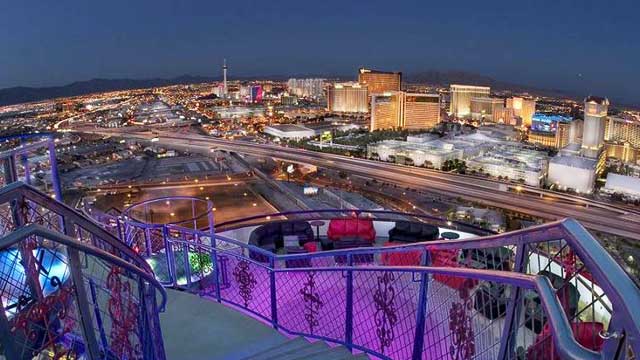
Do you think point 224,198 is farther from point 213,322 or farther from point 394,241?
point 213,322

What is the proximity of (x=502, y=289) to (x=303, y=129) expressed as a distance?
27908mm

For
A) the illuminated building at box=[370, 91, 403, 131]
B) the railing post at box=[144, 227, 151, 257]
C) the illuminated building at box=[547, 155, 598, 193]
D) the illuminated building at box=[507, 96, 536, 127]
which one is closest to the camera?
the railing post at box=[144, 227, 151, 257]

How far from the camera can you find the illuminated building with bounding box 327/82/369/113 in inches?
1658

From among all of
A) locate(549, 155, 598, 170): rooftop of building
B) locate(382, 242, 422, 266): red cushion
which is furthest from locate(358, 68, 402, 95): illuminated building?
locate(382, 242, 422, 266): red cushion

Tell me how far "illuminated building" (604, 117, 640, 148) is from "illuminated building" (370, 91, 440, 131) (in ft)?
35.4

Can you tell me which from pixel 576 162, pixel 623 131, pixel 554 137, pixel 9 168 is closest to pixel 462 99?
pixel 554 137

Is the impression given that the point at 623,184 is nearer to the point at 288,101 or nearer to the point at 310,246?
the point at 310,246

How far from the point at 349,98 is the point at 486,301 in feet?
137

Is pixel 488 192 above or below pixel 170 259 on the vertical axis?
below

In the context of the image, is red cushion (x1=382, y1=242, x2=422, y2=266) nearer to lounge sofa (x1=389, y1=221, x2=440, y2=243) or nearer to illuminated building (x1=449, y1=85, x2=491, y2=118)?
lounge sofa (x1=389, y1=221, x2=440, y2=243)

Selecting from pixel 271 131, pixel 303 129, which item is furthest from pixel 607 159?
pixel 271 131

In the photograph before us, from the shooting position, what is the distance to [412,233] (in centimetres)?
455

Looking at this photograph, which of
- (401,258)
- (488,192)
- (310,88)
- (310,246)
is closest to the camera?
(401,258)

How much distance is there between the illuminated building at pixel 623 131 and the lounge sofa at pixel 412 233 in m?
25.5
